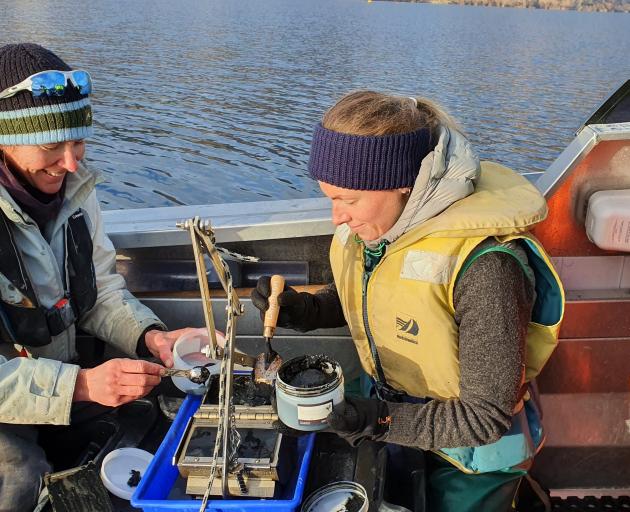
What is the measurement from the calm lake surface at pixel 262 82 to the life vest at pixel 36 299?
467cm

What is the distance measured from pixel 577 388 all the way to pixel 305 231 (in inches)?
52.3

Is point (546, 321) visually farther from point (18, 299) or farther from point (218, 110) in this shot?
point (218, 110)

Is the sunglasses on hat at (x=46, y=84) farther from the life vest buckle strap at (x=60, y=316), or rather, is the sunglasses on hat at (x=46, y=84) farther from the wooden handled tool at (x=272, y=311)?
the wooden handled tool at (x=272, y=311)

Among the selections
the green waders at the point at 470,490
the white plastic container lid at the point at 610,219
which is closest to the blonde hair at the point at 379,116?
the white plastic container lid at the point at 610,219

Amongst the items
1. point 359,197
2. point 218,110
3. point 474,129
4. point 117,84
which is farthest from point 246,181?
point 359,197

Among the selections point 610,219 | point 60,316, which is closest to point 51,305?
point 60,316

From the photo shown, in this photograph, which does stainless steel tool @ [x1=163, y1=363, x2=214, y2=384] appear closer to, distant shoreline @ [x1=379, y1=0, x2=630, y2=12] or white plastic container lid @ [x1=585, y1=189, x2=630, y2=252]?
white plastic container lid @ [x1=585, y1=189, x2=630, y2=252]

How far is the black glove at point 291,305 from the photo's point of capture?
221cm

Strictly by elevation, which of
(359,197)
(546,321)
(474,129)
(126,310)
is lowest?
(474,129)

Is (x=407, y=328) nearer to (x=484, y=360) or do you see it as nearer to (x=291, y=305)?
(x=484, y=360)

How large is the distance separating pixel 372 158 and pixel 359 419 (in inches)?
Result: 28.1

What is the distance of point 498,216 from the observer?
6.05ft

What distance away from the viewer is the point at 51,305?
2484 millimetres

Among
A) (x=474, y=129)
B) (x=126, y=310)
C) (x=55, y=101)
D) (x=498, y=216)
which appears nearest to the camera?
(x=498, y=216)
